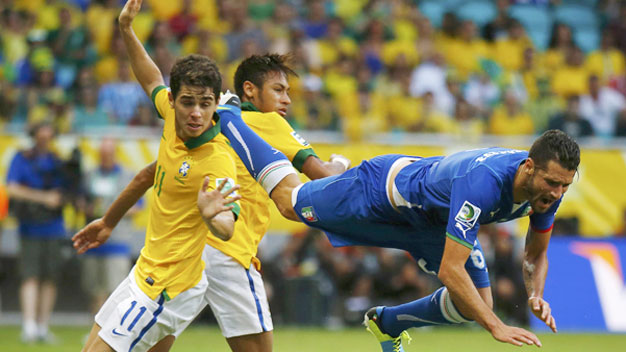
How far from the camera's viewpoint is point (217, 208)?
512 cm

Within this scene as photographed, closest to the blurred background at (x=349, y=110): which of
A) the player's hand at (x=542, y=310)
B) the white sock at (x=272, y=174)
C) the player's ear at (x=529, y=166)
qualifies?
the white sock at (x=272, y=174)

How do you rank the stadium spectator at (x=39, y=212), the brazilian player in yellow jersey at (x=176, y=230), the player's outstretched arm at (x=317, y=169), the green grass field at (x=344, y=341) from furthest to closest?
the stadium spectator at (x=39, y=212) → the green grass field at (x=344, y=341) → the player's outstretched arm at (x=317, y=169) → the brazilian player in yellow jersey at (x=176, y=230)

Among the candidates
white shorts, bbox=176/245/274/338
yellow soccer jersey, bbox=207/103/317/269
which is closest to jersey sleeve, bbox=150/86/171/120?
yellow soccer jersey, bbox=207/103/317/269

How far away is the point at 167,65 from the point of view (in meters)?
14.2

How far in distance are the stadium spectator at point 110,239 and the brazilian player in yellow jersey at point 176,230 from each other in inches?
235

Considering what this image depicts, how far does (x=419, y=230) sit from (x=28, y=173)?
256 inches

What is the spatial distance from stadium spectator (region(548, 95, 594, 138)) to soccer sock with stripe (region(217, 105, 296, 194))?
940cm

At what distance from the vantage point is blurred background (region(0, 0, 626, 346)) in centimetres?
1304

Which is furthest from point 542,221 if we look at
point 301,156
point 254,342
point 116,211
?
point 116,211

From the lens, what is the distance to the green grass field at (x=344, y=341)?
10656 mm

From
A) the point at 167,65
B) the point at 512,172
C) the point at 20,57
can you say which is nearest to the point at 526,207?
the point at 512,172

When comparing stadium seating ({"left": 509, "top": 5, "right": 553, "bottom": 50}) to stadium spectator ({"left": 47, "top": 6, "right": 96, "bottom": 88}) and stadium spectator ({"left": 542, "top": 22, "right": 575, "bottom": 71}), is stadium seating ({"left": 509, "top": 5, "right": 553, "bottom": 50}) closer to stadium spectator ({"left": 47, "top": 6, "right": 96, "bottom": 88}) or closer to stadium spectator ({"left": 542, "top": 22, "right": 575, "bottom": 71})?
stadium spectator ({"left": 542, "top": 22, "right": 575, "bottom": 71})

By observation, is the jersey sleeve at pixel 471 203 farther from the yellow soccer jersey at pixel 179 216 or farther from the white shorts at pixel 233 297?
the white shorts at pixel 233 297

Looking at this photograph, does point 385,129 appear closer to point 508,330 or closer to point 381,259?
point 381,259
